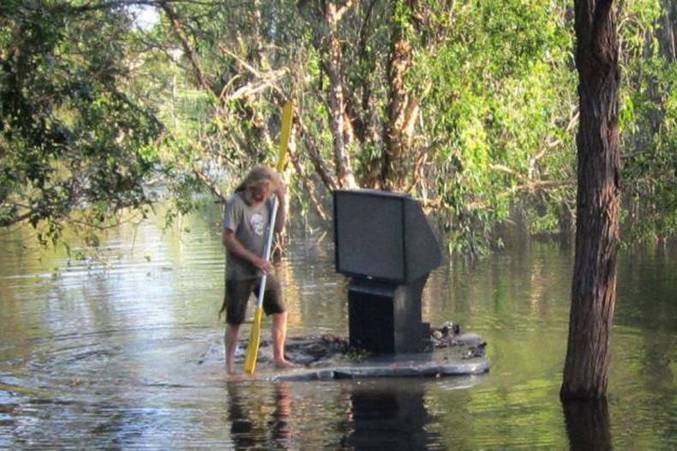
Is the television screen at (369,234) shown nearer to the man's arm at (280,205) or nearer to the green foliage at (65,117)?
the man's arm at (280,205)

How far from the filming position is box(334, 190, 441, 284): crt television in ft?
36.4

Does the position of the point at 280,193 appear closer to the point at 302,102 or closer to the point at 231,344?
the point at 231,344

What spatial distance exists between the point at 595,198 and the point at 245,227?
123 inches

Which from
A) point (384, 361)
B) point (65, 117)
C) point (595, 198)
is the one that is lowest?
point (384, 361)

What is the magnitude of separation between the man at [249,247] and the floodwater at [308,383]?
14.6 inches

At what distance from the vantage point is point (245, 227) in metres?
11.0

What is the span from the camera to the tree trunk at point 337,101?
18.5 meters

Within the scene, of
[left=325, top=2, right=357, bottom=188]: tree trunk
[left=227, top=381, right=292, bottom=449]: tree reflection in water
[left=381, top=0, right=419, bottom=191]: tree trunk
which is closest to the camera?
[left=227, top=381, right=292, bottom=449]: tree reflection in water

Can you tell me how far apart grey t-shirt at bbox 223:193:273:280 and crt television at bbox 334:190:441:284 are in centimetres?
79

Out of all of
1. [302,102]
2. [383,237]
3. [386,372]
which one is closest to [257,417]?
[386,372]

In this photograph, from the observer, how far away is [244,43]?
1956cm

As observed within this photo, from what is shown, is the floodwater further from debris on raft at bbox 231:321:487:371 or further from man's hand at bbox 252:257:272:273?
man's hand at bbox 252:257:272:273

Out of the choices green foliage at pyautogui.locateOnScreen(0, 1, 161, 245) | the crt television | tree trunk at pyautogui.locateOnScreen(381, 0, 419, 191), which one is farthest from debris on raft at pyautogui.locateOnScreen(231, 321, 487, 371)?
tree trunk at pyautogui.locateOnScreen(381, 0, 419, 191)

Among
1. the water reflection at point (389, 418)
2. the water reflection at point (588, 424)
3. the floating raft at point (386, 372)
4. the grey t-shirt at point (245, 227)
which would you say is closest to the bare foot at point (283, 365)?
the floating raft at point (386, 372)
